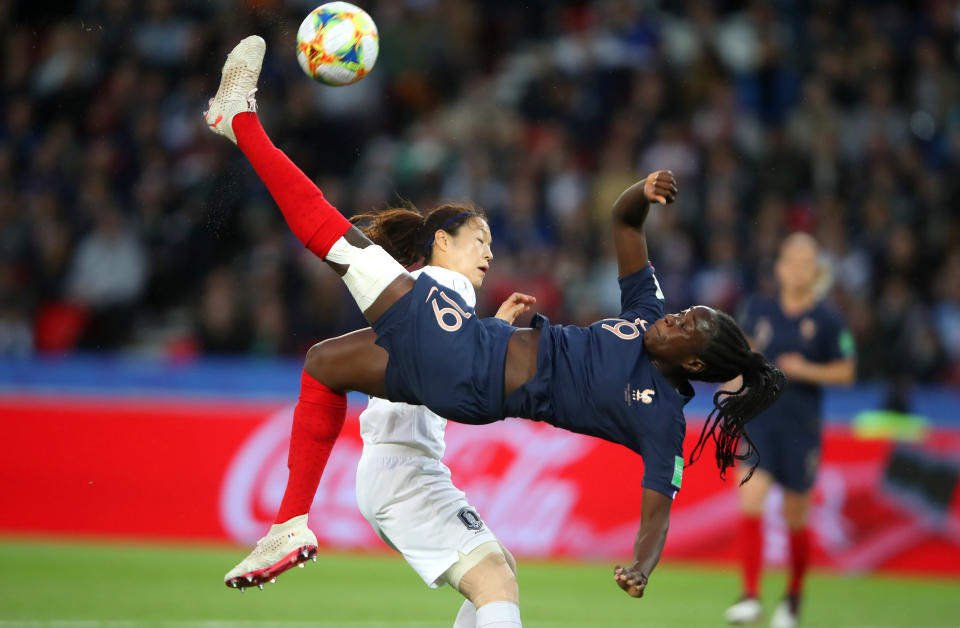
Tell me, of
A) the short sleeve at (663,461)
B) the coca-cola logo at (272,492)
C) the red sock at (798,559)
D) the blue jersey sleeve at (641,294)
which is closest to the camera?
the short sleeve at (663,461)

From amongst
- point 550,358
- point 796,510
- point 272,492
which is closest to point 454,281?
point 550,358

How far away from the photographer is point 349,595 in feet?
26.9

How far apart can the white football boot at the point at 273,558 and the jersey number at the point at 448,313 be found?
102 cm

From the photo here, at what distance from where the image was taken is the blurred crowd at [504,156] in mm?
11461

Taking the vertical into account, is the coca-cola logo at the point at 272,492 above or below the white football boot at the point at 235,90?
below

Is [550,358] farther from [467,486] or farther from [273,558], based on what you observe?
[467,486]

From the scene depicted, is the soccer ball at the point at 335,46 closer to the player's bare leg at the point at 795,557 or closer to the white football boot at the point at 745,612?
the white football boot at the point at 745,612

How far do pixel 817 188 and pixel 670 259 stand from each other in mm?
2179

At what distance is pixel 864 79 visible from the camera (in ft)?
44.5

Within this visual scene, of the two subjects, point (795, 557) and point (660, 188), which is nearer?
point (660, 188)

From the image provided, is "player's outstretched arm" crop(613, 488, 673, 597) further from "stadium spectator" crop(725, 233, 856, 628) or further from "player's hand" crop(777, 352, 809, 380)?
"player's hand" crop(777, 352, 809, 380)

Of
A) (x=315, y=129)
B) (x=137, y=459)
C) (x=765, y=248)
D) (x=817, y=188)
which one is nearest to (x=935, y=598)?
(x=765, y=248)

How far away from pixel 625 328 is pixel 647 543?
82 cm

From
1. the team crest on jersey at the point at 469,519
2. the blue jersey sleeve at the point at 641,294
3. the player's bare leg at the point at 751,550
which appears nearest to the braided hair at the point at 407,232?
the blue jersey sleeve at the point at 641,294
